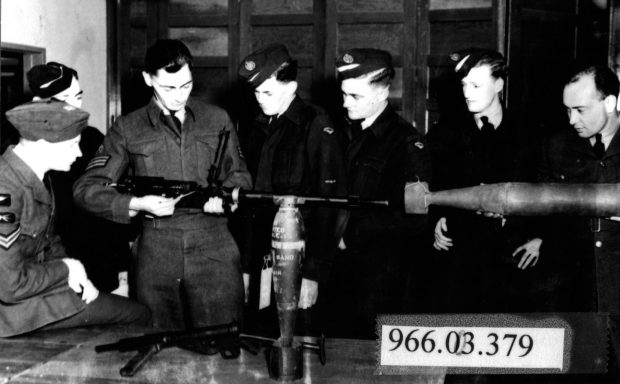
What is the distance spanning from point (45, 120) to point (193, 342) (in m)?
1.17

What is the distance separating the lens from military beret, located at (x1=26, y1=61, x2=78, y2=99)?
147 inches

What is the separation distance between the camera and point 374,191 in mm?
3320

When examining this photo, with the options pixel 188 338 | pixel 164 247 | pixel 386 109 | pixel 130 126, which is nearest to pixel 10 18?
pixel 130 126

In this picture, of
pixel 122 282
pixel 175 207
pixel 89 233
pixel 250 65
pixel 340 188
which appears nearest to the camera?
pixel 175 207

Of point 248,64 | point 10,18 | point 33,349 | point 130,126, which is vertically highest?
point 10,18

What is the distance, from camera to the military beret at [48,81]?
147 inches

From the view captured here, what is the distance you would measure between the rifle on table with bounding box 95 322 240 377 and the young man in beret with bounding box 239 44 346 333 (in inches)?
38.5

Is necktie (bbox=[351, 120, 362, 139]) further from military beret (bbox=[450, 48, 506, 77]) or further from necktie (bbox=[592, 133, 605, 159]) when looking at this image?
necktie (bbox=[592, 133, 605, 159])

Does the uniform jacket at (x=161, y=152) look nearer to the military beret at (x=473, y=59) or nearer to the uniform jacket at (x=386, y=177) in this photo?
the uniform jacket at (x=386, y=177)

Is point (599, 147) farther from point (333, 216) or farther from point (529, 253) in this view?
point (333, 216)

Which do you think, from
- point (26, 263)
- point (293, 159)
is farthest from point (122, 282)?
point (26, 263)

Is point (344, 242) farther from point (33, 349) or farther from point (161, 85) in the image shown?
point (33, 349)

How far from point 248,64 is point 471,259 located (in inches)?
61.3

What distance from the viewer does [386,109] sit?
3428 millimetres
